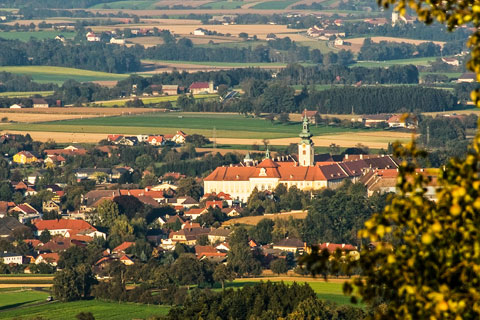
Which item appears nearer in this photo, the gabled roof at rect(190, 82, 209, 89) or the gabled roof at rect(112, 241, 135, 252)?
the gabled roof at rect(112, 241, 135, 252)

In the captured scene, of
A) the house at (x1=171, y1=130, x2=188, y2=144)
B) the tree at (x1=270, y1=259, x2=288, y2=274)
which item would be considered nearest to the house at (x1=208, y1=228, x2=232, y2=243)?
the tree at (x1=270, y1=259, x2=288, y2=274)

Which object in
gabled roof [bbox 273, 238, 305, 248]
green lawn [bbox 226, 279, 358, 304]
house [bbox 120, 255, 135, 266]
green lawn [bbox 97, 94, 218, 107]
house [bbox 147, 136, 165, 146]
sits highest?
green lawn [bbox 226, 279, 358, 304]

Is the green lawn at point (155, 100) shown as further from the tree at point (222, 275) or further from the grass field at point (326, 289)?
the grass field at point (326, 289)

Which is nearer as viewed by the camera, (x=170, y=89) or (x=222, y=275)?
(x=222, y=275)

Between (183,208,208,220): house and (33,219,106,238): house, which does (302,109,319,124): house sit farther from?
(33,219,106,238): house

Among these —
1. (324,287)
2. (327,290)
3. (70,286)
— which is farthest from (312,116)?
(70,286)

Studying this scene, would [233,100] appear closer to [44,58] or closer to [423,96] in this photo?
[423,96]

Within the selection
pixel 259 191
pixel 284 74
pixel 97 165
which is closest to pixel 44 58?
pixel 284 74

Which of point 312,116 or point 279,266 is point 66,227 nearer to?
point 279,266
